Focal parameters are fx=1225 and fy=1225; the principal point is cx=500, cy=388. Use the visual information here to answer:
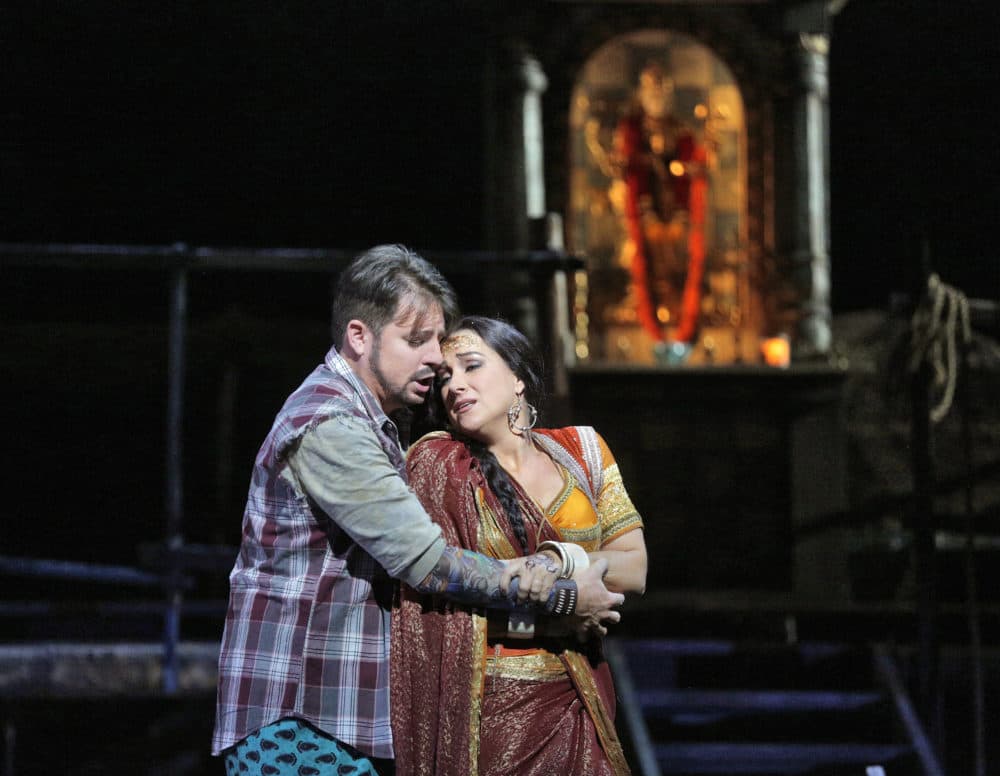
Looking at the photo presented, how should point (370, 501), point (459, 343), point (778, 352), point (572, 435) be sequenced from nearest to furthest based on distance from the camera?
point (370, 501)
point (459, 343)
point (572, 435)
point (778, 352)

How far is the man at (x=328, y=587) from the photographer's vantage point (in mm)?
2088

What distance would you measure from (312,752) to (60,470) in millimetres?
5932

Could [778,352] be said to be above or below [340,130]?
below

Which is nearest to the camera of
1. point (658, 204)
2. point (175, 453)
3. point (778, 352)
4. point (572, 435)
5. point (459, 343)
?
point (459, 343)

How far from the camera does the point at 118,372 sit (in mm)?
7672

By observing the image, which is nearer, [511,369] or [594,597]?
[594,597]

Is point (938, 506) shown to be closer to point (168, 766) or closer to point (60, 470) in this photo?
point (168, 766)

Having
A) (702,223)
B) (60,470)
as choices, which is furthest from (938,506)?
(60,470)

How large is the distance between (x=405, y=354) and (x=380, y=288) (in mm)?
131

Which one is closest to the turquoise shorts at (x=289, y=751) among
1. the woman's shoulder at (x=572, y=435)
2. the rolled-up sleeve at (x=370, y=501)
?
the rolled-up sleeve at (x=370, y=501)

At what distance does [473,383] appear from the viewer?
242cm

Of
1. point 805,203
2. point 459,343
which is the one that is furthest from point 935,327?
point 805,203

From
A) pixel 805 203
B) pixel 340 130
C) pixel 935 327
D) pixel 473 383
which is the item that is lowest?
pixel 473 383

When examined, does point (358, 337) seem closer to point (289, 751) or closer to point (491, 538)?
point (491, 538)
